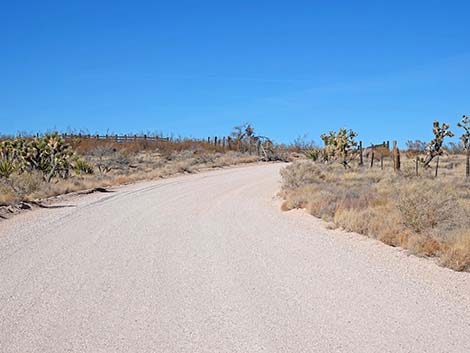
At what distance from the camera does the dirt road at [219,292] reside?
17.9 feet

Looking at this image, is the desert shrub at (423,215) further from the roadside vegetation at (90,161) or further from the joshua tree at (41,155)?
the joshua tree at (41,155)

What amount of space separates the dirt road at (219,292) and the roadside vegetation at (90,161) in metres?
8.49

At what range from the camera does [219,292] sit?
284 inches

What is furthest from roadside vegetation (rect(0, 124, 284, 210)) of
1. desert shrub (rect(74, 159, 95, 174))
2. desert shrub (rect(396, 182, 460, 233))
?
desert shrub (rect(396, 182, 460, 233))

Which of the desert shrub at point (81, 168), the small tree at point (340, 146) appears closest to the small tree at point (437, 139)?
the small tree at point (340, 146)

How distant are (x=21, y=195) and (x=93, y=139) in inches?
1785

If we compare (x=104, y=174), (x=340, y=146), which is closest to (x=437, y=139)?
(x=340, y=146)

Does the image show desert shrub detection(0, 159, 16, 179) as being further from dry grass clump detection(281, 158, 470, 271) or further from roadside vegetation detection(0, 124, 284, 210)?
dry grass clump detection(281, 158, 470, 271)

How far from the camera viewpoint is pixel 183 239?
11406 mm

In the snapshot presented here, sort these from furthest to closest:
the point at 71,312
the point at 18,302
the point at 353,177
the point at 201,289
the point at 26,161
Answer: the point at 26,161, the point at 353,177, the point at 201,289, the point at 18,302, the point at 71,312

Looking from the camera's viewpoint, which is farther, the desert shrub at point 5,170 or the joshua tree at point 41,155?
the joshua tree at point 41,155

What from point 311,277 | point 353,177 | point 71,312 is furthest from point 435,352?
point 353,177

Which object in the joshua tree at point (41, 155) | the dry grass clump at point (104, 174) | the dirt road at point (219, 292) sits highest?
the joshua tree at point (41, 155)

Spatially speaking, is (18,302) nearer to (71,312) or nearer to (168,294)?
(71,312)
